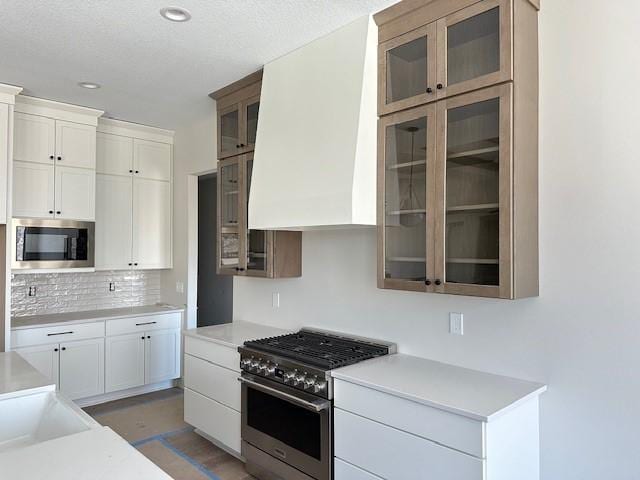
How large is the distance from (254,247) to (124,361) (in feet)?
6.57

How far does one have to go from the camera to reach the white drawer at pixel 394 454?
1.89 m

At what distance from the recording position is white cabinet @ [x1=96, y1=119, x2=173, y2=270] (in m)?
4.51

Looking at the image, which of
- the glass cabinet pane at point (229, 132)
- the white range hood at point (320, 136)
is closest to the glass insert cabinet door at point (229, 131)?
the glass cabinet pane at point (229, 132)

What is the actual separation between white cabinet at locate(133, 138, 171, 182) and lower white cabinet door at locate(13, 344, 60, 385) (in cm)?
186

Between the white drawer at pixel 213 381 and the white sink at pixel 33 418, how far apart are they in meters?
1.24

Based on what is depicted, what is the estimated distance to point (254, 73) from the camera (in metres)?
3.34

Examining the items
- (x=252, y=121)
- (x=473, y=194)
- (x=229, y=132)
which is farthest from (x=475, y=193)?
(x=229, y=132)

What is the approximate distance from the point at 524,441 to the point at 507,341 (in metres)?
0.46

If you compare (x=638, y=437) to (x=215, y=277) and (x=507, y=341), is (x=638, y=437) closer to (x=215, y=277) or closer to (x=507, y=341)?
(x=507, y=341)

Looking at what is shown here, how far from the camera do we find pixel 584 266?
2.07 m

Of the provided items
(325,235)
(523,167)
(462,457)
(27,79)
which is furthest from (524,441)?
(27,79)

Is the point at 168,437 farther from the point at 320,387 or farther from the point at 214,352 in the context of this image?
the point at 320,387

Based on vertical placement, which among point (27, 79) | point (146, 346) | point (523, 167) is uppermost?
point (27, 79)

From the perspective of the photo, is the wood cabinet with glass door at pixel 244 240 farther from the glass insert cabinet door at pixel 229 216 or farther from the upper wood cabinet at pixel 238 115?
the upper wood cabinet at pixel 238 115
